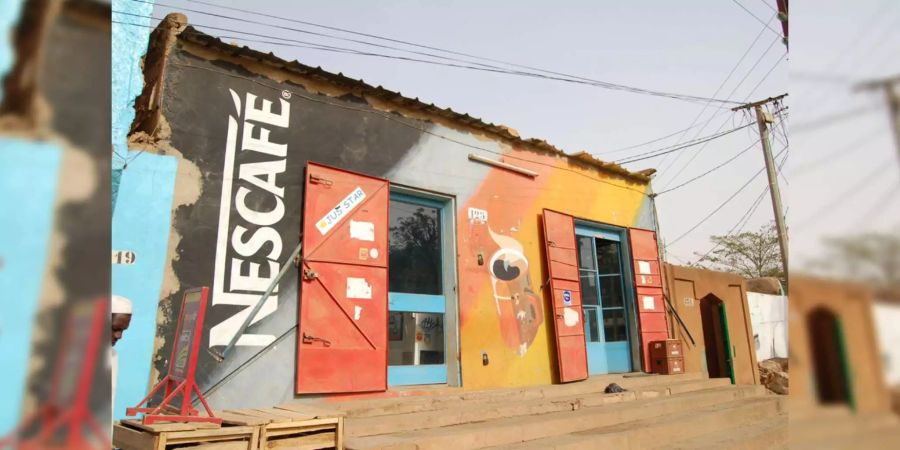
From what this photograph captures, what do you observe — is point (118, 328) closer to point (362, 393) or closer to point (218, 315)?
point (218, 315)

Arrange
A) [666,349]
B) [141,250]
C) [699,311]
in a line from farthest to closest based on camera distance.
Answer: [699,311] → [666,349] → [141,250]

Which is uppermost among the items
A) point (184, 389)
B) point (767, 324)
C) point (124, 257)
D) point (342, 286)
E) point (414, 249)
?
point (414, 249)

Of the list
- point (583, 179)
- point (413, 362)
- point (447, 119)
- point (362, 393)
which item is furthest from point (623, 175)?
point (362, 393)

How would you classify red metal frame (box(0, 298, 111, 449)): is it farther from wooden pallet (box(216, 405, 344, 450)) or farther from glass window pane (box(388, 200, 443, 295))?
glass window pane (box(388, 200, 443, 295))

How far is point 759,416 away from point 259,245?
6340 mm

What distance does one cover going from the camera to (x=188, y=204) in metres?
5.15

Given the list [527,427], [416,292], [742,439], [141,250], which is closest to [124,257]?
[141,250]

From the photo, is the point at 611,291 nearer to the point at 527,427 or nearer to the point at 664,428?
the point at 664,428

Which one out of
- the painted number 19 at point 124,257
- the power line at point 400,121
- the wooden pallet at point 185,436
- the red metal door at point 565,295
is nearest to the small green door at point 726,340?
the power line at point 400,121

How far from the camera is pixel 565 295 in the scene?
8102 mm

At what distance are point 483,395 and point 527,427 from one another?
139 centimetres

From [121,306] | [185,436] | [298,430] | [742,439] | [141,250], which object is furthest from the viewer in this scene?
[742,439]

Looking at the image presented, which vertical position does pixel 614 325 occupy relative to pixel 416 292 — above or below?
below

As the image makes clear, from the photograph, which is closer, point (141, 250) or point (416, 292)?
point (141, 250)
